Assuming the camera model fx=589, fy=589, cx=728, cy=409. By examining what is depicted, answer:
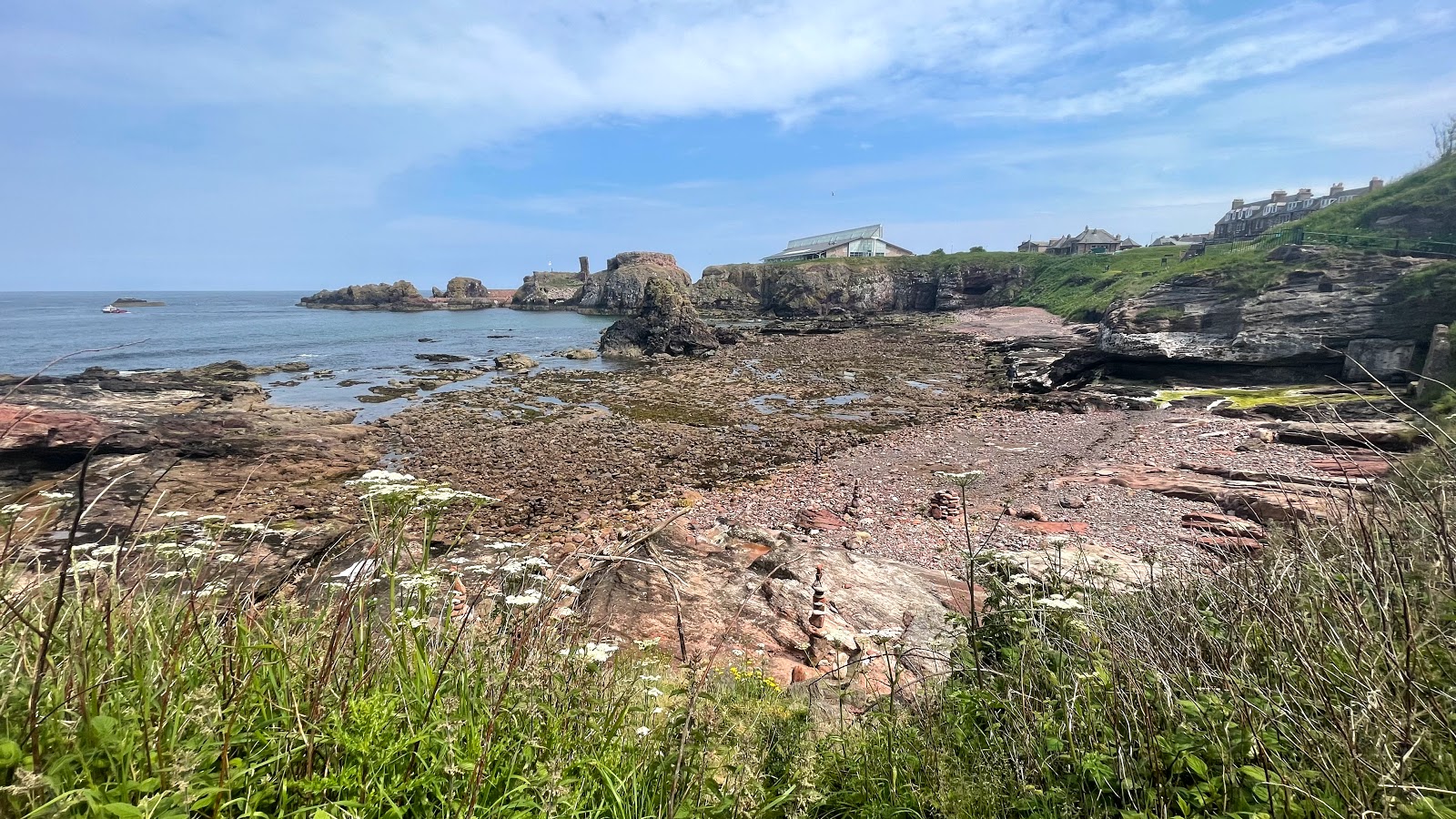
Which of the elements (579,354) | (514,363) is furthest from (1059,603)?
(579,354)

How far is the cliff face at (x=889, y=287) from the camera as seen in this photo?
80250 millimetres

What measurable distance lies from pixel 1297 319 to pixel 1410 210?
21977mm

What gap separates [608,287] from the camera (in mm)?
105875

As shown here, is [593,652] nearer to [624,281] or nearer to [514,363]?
[514,363]

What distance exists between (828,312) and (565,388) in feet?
183

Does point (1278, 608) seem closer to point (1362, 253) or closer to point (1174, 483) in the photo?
point (1174, 483)

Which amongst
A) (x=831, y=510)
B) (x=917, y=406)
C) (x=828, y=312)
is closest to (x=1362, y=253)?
(x=917, y=406)

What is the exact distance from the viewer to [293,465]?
16.3 meters

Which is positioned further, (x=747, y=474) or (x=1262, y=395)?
(x=1262, y=395)

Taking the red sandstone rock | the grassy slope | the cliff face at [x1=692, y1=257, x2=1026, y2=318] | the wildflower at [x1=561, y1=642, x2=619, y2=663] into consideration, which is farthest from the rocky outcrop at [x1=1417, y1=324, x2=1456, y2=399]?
the cliff face at [x1=692, y1=257, x2=1026, y2=318]

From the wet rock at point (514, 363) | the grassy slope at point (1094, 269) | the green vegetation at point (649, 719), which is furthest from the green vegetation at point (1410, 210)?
the wet rock at point (514, 363)

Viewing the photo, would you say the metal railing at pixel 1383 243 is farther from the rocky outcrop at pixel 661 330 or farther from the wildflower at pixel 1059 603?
the wildflower at pixel 1059 603

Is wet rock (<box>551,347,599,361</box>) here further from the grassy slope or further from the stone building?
the stone building

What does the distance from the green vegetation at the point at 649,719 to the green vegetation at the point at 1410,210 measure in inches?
1825
